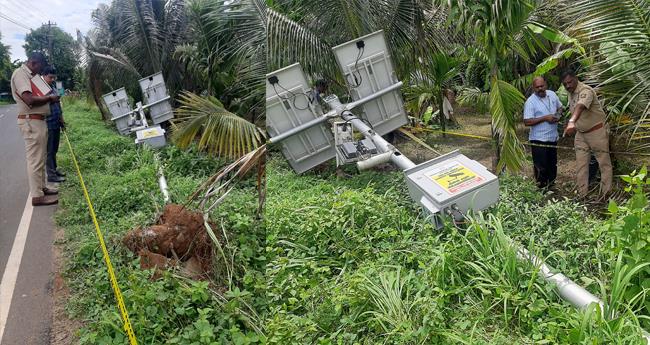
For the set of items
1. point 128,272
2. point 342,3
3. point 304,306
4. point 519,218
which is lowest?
point 519,218

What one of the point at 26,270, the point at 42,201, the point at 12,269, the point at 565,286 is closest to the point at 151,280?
the point at 26,270

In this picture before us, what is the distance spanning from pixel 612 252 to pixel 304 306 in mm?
2039

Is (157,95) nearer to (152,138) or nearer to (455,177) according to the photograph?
(152,138)

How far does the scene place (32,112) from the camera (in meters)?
6.43

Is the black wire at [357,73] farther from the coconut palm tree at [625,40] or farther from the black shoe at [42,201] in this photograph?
the black shoe at [42,201]

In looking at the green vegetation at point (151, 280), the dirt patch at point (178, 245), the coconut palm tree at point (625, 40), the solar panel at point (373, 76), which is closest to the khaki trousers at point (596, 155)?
the coconut palm tree at point (625, 40)

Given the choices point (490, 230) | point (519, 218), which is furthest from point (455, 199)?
point (519, 218)

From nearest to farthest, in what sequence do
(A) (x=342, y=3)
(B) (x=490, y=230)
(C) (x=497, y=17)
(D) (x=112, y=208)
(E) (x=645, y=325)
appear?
(E) (x=645, y=325)
(B) (x=490, y=230)
(C) (x=497, y=17)
(D) (x=112, y=208)
(A) (x=342, y=3)

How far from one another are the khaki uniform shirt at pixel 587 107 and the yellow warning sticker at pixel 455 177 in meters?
1.92

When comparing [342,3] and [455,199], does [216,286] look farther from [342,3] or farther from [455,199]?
[342,3]

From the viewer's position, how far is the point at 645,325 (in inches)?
111

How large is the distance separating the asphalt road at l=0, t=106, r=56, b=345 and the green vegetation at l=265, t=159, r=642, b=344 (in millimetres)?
1773

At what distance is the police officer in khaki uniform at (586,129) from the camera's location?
5344 mm

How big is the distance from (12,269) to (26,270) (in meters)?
0.15
